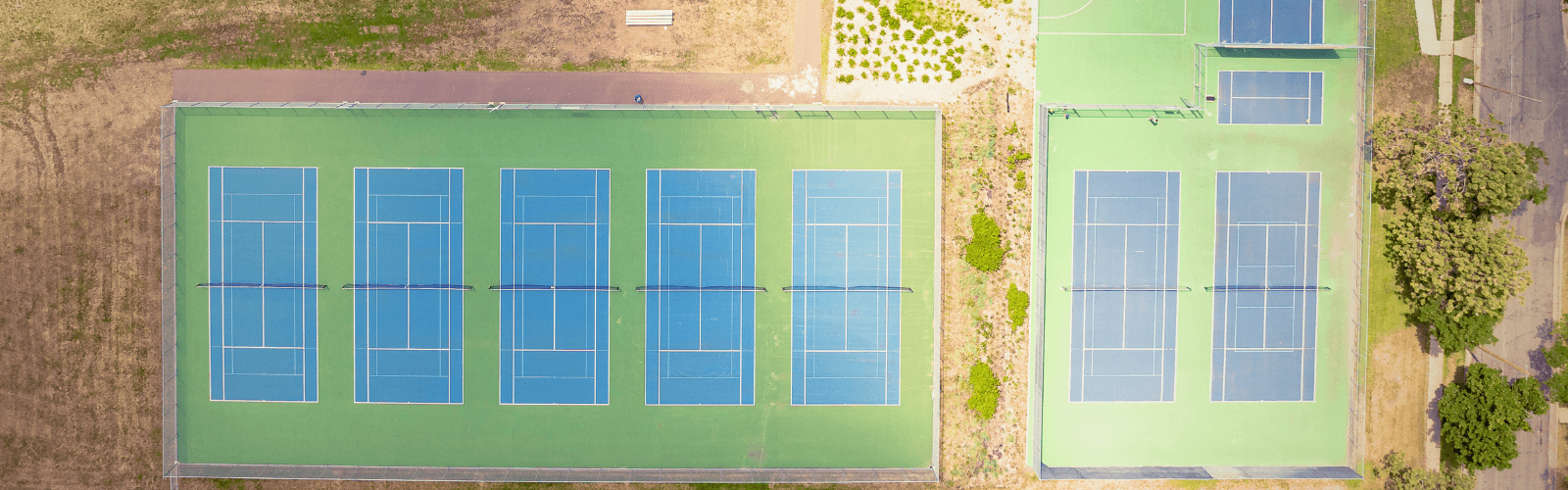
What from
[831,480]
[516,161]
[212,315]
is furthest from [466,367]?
[831,480]

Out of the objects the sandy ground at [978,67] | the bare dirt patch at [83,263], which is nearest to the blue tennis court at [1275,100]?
the sandy ground at [978,67]

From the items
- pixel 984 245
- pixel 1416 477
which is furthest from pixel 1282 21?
pixel 1416 477

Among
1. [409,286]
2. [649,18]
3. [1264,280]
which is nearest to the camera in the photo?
[409,286]

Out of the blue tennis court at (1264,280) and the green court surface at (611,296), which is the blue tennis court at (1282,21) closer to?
the blue tennis court at (1264,280)

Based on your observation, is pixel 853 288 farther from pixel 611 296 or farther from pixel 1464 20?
pixel 1464 20

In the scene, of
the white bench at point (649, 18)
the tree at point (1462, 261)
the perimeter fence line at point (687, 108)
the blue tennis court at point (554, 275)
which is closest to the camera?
the tree at point (1462, 261)

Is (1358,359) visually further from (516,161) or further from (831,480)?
(516,161)
